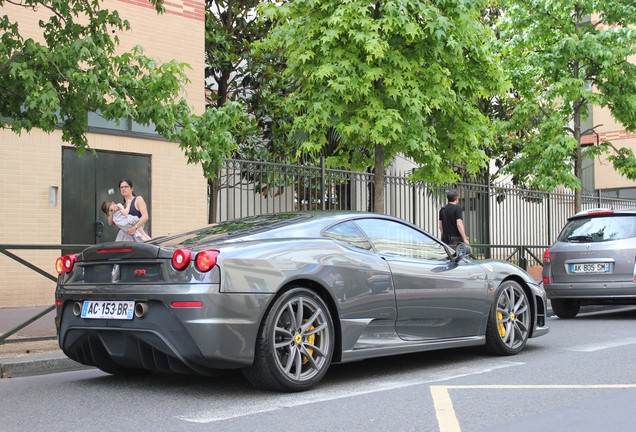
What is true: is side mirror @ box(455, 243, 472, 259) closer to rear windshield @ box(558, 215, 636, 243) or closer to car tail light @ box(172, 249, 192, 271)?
car tail light @ box(172, 249, 192, 271)

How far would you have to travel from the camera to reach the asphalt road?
4652 millimetres

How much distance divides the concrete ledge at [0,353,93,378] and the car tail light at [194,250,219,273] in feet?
8.27

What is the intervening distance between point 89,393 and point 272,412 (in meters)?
1.62

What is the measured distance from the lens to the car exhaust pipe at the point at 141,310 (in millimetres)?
5297

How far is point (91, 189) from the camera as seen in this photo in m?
13.0

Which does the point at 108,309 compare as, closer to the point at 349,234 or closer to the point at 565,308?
the point at 349,234

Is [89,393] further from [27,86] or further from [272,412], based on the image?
[27,86]

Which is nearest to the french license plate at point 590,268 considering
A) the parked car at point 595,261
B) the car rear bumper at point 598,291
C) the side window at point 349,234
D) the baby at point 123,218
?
the parked car at point 595,261

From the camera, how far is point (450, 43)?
10898 millimetres

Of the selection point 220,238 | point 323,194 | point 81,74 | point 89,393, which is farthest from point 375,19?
point 89,393

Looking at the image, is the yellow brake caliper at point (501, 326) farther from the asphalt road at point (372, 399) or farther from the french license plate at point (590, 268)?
the french license plate at point (590, 268)

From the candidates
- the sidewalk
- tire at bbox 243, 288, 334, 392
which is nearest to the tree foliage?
the sidewalk

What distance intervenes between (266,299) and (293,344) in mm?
426

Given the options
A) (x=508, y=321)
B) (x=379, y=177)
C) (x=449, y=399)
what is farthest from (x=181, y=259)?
(x=379, y=177)
